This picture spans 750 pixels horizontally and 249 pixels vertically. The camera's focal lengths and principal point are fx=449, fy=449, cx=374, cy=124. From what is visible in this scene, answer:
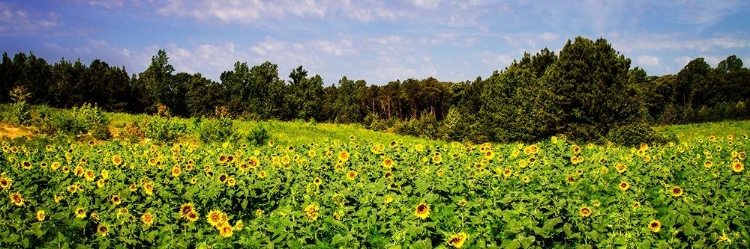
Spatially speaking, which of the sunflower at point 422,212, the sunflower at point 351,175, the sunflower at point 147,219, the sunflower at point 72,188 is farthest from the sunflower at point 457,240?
the sunflower at point 72,188

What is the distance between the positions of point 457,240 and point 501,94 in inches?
1075

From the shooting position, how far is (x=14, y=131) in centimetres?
1434

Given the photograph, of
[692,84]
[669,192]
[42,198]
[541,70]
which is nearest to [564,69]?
[541,70]

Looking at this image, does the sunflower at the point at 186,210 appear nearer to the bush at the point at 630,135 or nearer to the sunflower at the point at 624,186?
the sunflower at the point at 624,186

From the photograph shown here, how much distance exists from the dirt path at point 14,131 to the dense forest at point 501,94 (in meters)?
1.37

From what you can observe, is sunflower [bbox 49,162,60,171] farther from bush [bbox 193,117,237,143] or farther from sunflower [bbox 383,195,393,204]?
bush [bbox 193,117,237,143]

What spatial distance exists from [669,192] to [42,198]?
738 centimetres


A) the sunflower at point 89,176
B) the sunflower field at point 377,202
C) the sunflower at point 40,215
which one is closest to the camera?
the sunflower field at point 377,202

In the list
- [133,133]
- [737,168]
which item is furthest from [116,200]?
[133,133]

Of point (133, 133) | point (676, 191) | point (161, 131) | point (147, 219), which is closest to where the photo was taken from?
point (147, 219)

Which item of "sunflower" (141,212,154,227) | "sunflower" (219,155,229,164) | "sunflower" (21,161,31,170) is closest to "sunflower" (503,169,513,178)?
"sunflower" (219,155,229,164)

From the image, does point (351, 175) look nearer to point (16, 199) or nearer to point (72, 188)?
point (72, 188)

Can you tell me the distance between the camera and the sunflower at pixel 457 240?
3.36 meters

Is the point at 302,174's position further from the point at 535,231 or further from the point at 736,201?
the point at 736,201
